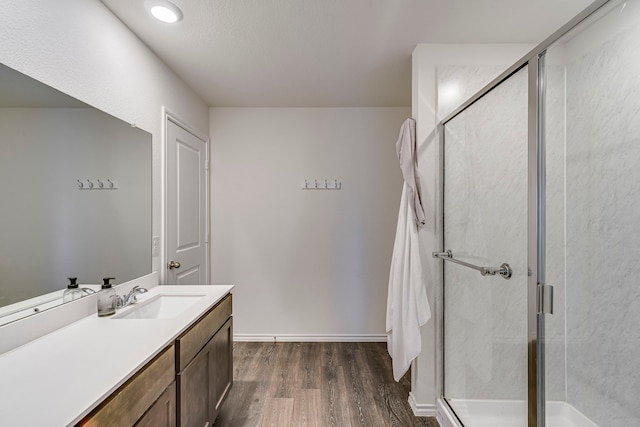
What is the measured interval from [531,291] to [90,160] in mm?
2117

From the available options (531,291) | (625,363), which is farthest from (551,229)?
(625,363)

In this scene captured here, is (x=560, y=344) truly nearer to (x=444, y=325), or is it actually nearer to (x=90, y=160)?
(x=444, y=325)

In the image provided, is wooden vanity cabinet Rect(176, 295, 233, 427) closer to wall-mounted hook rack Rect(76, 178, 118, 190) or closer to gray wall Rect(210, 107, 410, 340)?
wall-mounted hook rack Rect(76, 178, 118, 190)

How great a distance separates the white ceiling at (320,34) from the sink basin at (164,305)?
1.60 metres

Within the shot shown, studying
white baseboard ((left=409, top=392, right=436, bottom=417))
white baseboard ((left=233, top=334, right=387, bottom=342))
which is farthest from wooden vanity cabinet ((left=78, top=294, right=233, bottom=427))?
white baseboard ((left=409, top=392, right=436, bottom=417))

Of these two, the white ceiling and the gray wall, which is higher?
the white ceiling

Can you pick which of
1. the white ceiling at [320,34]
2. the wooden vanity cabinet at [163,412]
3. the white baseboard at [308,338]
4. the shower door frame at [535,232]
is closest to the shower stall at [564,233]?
the shower door frame at [535,232]

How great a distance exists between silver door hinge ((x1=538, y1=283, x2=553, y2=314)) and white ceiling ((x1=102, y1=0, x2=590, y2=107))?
147 centimetres

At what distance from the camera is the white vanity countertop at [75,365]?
2.32ft

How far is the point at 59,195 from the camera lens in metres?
1.27

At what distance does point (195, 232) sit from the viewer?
2.64 m

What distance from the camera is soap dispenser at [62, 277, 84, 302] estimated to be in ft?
4.24

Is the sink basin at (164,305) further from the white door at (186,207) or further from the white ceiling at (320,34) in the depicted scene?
the white ceiling at (320,34)

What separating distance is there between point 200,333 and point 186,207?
131 cm
